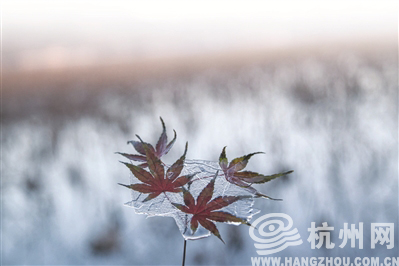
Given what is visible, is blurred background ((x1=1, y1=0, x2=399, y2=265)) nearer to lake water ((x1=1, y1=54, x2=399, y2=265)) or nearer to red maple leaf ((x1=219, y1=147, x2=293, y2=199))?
lake water ((x1=1, y1=54, x2=399, y2=265))

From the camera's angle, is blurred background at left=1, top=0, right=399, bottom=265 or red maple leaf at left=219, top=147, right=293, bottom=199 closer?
red maple leaf at left=219, top=147, right=293, bottom=199

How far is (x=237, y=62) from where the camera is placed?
3.74ft

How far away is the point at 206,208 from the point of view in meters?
0.55

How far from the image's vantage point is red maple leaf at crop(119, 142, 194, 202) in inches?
22.8

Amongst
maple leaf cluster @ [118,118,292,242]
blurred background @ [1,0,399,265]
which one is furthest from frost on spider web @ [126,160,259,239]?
blurred background @ [1,0,399,265]

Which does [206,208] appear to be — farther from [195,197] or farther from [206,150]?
[206,150]

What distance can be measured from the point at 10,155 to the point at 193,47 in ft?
2.28

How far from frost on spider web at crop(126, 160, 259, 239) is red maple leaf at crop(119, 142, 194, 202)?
2 centimetres

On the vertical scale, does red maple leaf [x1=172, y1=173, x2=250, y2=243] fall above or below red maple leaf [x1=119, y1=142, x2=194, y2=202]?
below

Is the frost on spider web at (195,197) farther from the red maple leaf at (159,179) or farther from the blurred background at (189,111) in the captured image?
the blurred background at (189,111)

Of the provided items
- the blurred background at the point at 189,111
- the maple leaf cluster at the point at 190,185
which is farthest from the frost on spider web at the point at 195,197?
the blurred background at the point at 189,111

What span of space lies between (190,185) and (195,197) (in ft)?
0.15

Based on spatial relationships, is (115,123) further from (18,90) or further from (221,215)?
(221,215)

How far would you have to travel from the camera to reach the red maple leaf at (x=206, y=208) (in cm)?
53
